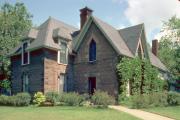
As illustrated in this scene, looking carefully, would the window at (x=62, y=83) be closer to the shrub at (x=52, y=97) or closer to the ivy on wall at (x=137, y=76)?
the shrub at (x=52, y=97)

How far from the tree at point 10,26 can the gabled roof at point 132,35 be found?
49.0 ft

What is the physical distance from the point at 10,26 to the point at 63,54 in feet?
58.2

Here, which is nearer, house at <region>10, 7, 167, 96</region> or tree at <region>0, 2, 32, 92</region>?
house at <region>10, 7, 167, 96</region>

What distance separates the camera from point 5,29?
45625 mm

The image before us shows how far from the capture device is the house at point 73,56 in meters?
29.8

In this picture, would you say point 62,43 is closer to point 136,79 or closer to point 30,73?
point 30,73

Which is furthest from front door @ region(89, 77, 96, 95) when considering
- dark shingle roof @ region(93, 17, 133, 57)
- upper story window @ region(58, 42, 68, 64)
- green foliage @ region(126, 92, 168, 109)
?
green foliage @ region(126, 92, 168, 109)

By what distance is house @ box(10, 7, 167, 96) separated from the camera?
29.8 m

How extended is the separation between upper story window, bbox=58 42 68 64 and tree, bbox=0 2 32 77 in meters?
11.0

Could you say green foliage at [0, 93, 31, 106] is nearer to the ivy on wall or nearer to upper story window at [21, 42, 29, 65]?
upper story window at [21, 42, 29, 65]

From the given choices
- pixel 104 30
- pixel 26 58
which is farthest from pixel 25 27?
pixel 104 30

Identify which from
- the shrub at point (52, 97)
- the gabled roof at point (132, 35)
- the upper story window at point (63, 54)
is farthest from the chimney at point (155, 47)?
the shrub at point (52, 97)

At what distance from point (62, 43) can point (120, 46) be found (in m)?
6.26

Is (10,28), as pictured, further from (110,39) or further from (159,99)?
(159,99)
